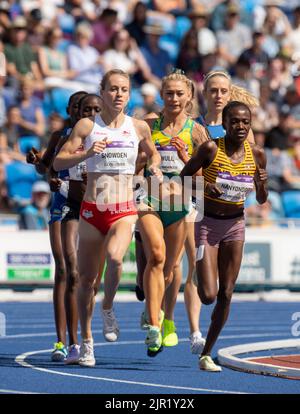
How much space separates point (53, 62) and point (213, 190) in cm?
1412

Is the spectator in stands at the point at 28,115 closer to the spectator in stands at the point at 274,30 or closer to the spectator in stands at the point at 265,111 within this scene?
the spectator in stands at the point at 265,111

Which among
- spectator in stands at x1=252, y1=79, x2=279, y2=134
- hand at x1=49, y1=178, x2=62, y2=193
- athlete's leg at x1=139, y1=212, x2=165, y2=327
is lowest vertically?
athlete's leg at x1=139, y1=212, x2=165, y2=327

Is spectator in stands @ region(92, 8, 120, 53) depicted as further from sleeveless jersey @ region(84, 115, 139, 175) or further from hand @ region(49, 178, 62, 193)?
sleeveless jersey @ region(84, 115, 139, 175)

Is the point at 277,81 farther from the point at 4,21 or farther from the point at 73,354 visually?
the point at 73,354

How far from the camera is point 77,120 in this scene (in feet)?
41.0

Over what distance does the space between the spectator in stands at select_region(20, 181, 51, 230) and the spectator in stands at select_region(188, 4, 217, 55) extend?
723cm

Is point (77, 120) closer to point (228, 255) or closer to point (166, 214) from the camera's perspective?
point (166, 214)

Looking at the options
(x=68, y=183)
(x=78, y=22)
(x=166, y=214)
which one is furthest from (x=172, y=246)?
(x=78, y=22)

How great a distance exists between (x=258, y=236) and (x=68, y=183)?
10272 mm

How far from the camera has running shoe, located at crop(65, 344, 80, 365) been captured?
11.9 metres

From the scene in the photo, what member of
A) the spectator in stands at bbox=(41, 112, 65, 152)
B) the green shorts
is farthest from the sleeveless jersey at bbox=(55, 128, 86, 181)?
the spectator in stands at bbox=(41, 112, 65, 152)

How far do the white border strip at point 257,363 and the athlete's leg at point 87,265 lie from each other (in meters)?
1.30

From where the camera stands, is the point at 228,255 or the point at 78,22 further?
the point at 78,22

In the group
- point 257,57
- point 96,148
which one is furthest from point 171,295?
point 257,57
